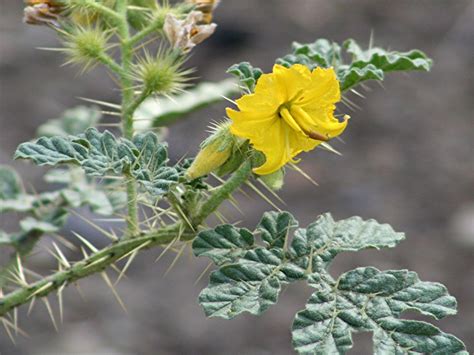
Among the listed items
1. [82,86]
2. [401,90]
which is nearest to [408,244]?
[401,90]

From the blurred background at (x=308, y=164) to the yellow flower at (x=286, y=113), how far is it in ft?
6.74

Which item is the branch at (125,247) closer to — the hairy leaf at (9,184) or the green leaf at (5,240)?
the green leaf at (5,240)

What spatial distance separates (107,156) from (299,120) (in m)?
0.29

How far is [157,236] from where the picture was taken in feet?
4.39

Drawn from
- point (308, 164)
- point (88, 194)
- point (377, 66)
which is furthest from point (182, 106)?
point (308, 164)

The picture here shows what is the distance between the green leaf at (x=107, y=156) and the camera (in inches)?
47.1

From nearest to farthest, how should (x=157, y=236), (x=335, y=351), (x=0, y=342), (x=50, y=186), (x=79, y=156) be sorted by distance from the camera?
1. (x=335, y=351)
2. (x=79, y=156)
3. (x=157, y=236)
4. (x=0, y=342)
5. (x=50, y=186)

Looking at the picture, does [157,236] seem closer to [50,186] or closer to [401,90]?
[50,186]

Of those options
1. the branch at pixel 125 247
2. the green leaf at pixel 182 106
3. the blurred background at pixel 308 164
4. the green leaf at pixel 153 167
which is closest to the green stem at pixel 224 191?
the branch at pixel 125 247

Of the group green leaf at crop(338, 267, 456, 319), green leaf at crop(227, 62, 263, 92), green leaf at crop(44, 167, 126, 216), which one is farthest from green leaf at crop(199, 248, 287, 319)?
green leaf at crop(44, 167, 126, 216)

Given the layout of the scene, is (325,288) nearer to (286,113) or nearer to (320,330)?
(320,330)

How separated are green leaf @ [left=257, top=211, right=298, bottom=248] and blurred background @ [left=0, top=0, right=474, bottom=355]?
2.03m

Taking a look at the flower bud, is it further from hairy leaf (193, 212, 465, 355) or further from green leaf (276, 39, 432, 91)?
hairy leaf (193, 212, 465, 355)

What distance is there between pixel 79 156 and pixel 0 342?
2.58 m
